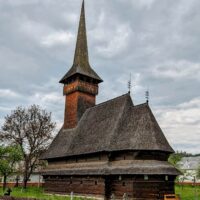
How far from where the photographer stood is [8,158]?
44.4 m

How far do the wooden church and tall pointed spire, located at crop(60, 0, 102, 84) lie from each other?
200 millimetres

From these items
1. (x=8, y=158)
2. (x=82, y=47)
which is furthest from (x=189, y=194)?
(x=8, y=158)

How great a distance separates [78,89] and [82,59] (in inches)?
211

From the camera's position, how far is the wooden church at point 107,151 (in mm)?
23938

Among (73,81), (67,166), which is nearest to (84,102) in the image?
(73,81)

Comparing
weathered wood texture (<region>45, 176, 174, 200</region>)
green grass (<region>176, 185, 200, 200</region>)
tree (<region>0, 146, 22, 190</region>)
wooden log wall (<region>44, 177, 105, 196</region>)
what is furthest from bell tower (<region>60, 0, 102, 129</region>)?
green grass (<region>176, 185, 200, 200</region>)

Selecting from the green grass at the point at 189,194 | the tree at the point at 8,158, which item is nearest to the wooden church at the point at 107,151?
the green grass at the point at 189,194

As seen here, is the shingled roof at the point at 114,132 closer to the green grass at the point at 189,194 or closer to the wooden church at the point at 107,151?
the wooden church at the point at 107,151

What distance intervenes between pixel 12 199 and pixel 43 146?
77.9 feet

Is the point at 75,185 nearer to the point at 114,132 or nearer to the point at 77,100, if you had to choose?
the point at 114,132

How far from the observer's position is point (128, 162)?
80.9 ft

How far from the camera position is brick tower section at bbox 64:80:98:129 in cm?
3716

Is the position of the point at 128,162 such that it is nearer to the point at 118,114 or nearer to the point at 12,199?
the point at 118,114

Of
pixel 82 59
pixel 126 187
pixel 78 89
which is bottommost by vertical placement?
pixel 126 187
